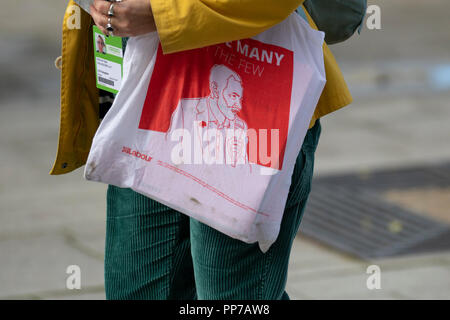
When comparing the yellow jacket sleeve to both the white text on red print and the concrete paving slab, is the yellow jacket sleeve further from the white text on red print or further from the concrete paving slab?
the concrete paving slab

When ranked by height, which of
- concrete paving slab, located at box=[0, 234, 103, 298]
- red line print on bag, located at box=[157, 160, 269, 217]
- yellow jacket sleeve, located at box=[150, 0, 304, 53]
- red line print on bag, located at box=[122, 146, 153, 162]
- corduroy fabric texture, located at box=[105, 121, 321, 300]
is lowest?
concrete paving slab, located at box=[0, 234, 103, 298]

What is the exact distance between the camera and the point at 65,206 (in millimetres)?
5223

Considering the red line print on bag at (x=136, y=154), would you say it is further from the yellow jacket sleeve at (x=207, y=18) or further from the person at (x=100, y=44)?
the person at (x=100, y=44)

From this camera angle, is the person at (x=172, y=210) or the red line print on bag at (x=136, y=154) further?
the red line print on bag at (x=136, y=154)

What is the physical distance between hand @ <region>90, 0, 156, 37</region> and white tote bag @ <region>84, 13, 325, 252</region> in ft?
0.18

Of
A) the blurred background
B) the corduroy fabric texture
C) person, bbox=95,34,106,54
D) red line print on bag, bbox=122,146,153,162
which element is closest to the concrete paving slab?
the blurred background

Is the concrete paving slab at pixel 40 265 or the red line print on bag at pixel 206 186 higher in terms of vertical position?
the red line print on bag at pixel 206 186

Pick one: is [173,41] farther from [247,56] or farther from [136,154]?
[136,154]

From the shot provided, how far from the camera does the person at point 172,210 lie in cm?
204

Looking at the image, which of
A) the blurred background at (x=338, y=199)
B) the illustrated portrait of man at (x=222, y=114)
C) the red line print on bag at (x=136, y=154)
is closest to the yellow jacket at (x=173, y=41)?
the illustrated portrait of man at (x=222, y=114)

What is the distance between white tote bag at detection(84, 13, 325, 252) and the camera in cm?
209

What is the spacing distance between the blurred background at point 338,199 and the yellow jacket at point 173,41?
1681 mm

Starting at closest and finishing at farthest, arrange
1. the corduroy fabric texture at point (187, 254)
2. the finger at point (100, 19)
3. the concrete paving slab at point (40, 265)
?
the finger at point (100, 19) → the corduroy fabric texture at point (187, 254) → the concrete paving slab at point (40, 265)
